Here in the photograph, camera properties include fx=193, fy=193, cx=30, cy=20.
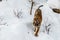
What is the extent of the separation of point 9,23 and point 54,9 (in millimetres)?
848

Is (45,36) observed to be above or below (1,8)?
below

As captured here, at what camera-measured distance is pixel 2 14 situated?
2549 mm

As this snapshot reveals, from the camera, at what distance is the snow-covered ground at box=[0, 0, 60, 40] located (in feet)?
7.30

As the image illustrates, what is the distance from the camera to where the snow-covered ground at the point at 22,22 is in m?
2.23

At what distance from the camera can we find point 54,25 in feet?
8.26

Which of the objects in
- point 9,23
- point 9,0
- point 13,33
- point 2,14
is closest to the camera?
point 13,33

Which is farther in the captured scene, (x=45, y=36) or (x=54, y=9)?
(x=54, y=9)

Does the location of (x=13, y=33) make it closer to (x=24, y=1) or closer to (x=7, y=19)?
(x=7, y=19)

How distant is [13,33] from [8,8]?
1.94 feet

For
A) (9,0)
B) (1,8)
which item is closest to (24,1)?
(9,0)

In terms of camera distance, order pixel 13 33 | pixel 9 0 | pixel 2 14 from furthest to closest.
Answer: pixel 9 0, pixel 2 14, pixel 13 33

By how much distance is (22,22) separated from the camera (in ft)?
7.80

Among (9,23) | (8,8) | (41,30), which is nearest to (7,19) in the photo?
(9,23)

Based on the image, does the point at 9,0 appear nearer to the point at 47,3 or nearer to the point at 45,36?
the point at 47,3
